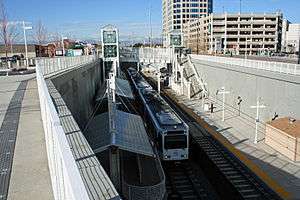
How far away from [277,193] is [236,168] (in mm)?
3742

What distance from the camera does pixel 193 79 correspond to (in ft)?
185

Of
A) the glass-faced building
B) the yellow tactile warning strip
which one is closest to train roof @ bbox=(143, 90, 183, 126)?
the yellow tactile warning strip

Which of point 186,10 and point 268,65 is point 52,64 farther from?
point 186,10

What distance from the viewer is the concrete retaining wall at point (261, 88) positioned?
27.3 metres

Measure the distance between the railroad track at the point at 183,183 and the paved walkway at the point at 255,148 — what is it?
4.37 m

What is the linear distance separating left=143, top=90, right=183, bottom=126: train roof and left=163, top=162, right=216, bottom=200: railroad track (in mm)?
2620

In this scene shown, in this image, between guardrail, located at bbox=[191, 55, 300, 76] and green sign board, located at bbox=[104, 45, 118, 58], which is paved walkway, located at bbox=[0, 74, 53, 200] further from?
green sign board, located at bbox=[104, 45, 118, 58]

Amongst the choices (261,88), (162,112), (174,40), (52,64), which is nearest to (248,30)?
(174,40)

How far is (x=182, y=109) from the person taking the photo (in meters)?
41.2

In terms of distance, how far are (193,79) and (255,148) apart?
106 ft

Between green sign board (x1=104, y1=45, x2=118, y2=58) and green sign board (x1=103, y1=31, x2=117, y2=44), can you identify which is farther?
green sign board (x1=104, y1=45, x2=118, y2=58)

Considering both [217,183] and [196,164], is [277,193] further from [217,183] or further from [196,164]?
[196,164]

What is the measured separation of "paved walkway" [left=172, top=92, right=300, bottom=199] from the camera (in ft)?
63.4

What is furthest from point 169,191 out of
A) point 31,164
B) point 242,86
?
point 242,86
